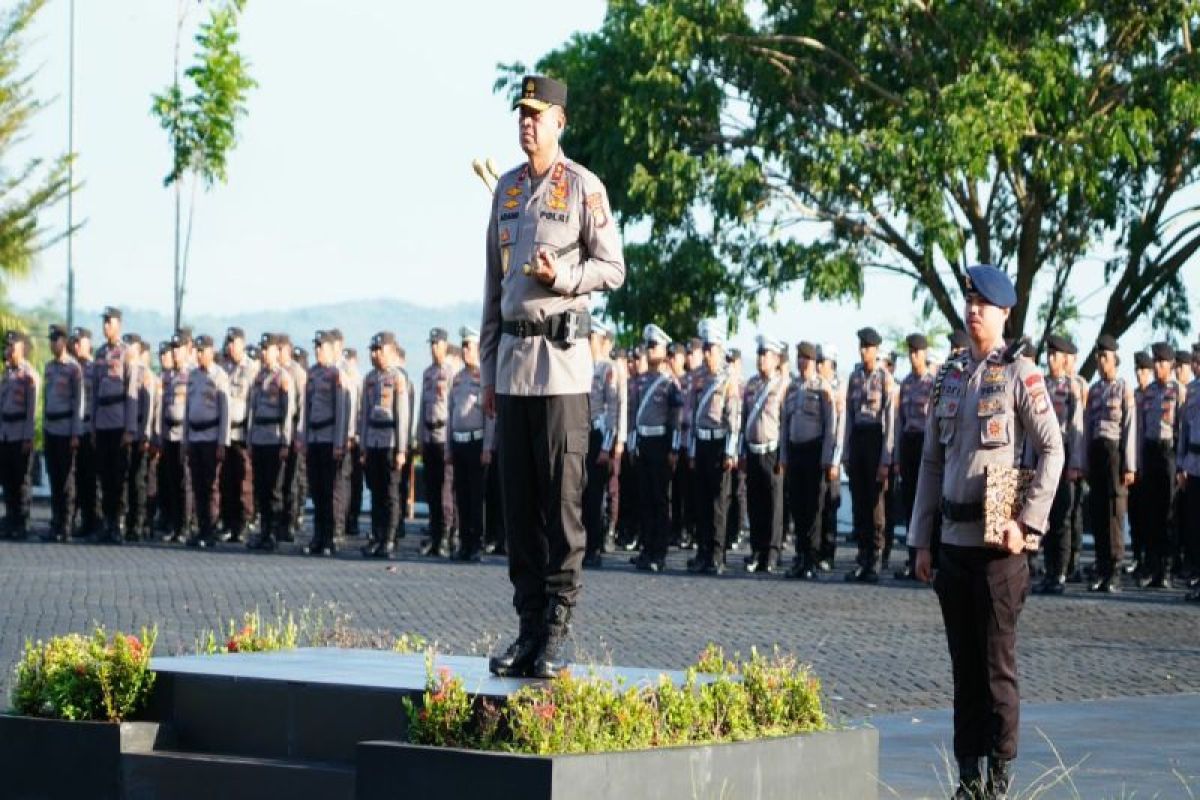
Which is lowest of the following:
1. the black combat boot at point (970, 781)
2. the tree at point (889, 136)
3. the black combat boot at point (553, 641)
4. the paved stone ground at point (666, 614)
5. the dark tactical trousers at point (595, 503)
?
the black combat boot at point (970, 781)

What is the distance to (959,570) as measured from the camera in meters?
8.20

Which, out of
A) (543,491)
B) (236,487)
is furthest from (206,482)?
(543,491)

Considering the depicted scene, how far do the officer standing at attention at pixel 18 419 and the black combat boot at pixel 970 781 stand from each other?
16643 millimetres

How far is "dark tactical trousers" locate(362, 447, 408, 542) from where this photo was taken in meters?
22.0

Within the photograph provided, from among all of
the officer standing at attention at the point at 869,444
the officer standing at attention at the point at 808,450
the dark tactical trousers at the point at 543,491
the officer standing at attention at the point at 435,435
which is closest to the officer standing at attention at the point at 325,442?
the officer standing at attention at the point at 435,435

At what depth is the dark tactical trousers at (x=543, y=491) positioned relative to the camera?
7863 millimetres

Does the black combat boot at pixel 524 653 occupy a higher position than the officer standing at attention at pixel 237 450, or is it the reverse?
the officer standing at attention at pixel 237 450

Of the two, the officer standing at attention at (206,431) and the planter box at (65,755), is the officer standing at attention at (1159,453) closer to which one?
the officer standing at attention at (206,431)

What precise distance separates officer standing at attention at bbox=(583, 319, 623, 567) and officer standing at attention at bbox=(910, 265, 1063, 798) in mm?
12712

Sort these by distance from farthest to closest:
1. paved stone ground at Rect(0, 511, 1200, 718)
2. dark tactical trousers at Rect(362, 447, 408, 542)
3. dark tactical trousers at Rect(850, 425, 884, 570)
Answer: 1. dark tactical trousers at Rect(362, 447, 408, 542)
2. dark tactical trousers at Rect(850, 425, 884, 570)
3. paved stone ground at Rect(0, 511, 1200, 718)

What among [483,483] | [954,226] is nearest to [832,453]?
[483,483]

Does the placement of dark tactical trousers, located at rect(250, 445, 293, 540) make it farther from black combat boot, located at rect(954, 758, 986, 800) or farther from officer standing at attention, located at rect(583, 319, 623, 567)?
black combat boot, located at rect(954, 758, 986, 800)

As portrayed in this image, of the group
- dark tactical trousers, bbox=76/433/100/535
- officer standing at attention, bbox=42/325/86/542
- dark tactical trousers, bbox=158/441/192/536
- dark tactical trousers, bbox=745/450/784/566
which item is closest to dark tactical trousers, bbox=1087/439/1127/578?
dark tactical trousers, bbox=745/450/784/566

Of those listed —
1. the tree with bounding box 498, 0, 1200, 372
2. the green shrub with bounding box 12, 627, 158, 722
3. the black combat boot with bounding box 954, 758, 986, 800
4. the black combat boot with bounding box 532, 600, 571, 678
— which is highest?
the tree with bounding box 498, 0, 1200, 372
